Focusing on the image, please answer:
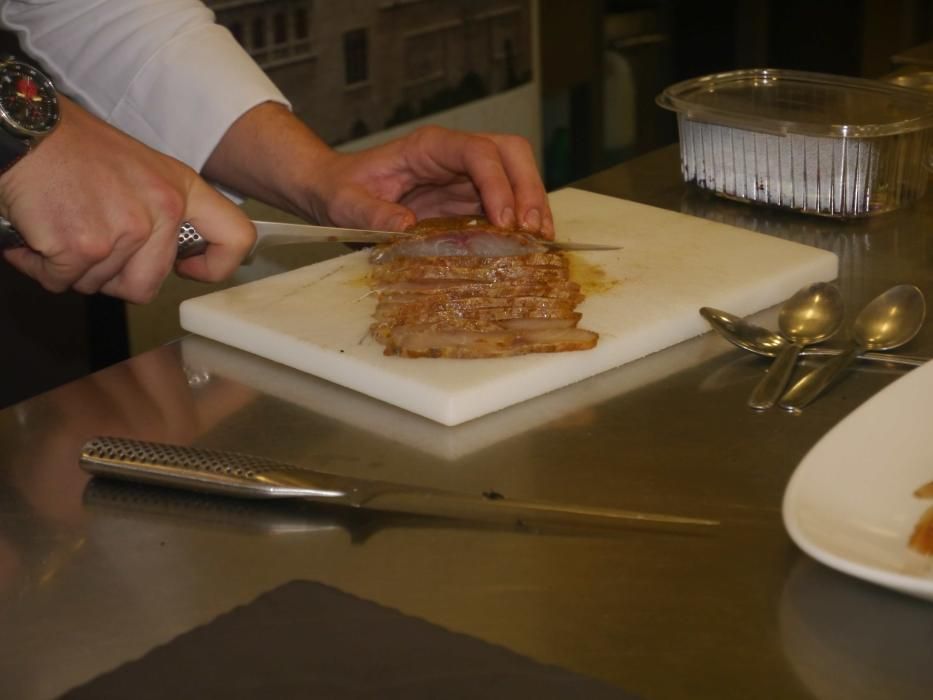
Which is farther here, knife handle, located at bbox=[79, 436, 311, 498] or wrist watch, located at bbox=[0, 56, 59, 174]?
wrist watch, located at bbox=[0, 56, 59, 174]

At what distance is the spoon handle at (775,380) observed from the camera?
1.17m

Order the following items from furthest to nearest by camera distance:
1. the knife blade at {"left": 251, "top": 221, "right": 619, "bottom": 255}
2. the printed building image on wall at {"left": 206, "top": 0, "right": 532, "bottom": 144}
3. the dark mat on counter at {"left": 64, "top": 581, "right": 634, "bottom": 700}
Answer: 1. the printed building image on wall at {"left": 206, "top": 0, "right": 532, "bottom": 144}
2. the knife blade at {"left": 251, "top": 221, "right": 619, "bottom": 255}
3. the dark mat on counter at {"left": 64, "top": 581, "right": 634, "bottom": 700}

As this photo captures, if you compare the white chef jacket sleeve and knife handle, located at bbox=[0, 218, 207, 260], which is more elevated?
the white chef jacket sleeve

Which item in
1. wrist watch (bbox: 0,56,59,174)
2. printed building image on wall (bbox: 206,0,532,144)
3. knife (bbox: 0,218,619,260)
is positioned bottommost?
printed building image on wall (bbox: 206,0,532,144)

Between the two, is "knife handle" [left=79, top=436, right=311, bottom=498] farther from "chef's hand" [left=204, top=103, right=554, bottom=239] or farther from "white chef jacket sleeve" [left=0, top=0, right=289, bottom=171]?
"white chef jacket sleeve" [left=0, top=0, right=289, bottom=171]

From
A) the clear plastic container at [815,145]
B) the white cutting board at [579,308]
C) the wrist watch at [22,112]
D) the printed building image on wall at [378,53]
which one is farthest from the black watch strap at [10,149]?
the printed building image on wall at [378,53]

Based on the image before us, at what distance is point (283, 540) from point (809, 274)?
78 cm

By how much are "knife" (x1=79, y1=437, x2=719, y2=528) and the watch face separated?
1.35 ft

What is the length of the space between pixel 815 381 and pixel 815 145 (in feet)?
1.82

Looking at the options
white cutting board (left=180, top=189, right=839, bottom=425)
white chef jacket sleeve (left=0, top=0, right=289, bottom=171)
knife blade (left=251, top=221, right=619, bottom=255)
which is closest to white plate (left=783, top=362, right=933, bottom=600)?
white cutting board (left=180, top=189, right=839, bottom=425)

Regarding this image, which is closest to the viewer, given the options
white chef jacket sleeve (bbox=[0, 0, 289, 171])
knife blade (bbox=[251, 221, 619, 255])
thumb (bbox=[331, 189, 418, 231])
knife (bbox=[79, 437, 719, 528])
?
knife (bbox=[79, 437, 719, 528])

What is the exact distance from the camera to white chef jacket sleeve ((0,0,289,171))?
1.75m

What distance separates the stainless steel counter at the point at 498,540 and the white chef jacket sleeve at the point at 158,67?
512 mm

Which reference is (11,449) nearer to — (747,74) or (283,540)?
(283,540)
